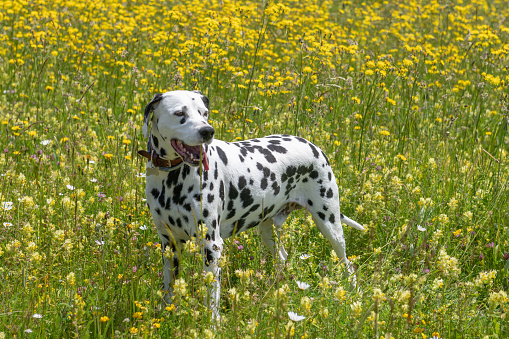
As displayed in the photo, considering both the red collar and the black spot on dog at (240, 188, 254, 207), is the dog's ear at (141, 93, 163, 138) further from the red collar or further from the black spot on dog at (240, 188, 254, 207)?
the black spot on dog at (240, 188, 254, 207)

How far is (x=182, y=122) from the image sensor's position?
3.50 metres

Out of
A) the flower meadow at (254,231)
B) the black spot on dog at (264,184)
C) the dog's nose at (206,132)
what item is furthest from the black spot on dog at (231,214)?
the dog's nose at (206,132)

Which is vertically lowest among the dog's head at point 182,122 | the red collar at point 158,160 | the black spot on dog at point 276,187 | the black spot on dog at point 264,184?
the black spot on dog at point 276,187

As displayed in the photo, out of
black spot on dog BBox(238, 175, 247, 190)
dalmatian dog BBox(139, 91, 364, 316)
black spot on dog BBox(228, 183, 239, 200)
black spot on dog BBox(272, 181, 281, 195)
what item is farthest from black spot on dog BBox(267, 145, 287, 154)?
black spot on dog BBox(228, 183, 239, 200)

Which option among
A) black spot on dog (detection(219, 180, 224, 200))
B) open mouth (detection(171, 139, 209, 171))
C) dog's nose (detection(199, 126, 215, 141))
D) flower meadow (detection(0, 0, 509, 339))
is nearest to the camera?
flower meadow (detection(0, 0, 509, 339))

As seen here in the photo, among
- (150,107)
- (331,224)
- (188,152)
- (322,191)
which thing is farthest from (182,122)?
(331,224)

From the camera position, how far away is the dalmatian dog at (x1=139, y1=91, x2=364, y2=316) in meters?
3.53

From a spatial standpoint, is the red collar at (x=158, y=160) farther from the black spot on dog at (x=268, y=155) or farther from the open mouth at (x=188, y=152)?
the black spot on dog at (x=268, y=155)

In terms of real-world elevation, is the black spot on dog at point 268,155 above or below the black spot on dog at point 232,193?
above

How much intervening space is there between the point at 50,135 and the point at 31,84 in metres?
1.79

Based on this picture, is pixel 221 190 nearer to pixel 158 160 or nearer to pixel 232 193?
pixel 232 193

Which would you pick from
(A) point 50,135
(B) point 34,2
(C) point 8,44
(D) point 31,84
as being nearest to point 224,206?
(A) point 50,135

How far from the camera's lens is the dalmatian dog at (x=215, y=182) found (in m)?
3.53

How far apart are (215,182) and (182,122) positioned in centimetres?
50
